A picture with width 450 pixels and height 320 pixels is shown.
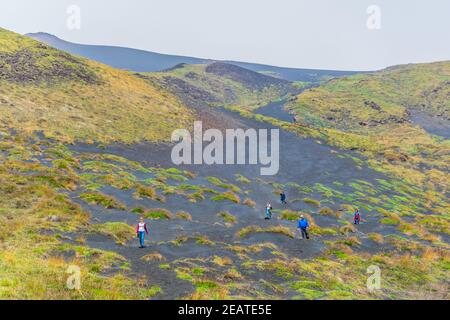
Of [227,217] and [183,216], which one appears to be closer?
[183,216]

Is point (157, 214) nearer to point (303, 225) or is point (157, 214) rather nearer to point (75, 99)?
point (303, 225)

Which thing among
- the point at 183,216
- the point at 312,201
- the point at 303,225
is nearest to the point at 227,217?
the point at 183,216

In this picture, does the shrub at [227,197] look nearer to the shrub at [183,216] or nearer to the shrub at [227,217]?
the shrub at [227,217]

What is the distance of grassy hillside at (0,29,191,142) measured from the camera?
54.7 m

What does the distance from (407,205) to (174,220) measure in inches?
1270

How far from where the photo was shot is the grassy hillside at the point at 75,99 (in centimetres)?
5472

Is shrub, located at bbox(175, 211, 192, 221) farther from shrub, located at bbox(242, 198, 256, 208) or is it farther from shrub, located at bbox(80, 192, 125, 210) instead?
shrub, located at bbox(242, 198, 256, 208)

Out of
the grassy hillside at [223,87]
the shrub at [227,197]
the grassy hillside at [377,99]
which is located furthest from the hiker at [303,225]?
the grassy hillside at [223,87]

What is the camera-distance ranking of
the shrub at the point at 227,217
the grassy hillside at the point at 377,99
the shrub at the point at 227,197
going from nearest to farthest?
the shrub at the point at 227,217, the shrub at the point at 227,197, the grassy hillside at the point at 377,99

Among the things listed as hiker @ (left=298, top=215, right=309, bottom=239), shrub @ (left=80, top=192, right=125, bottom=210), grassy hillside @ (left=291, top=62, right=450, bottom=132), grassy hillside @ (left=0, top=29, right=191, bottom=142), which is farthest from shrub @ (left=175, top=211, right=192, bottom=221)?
grassy hillside @ (left=291, top=62, right=450, bottom=132)

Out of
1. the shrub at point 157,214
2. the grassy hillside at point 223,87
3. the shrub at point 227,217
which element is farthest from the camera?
the grassy hillside at point 223,87

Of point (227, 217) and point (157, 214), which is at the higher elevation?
point (157, 214)

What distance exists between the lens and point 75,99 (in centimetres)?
6644

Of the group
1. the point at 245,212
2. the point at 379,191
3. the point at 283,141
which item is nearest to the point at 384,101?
the point at 283,141
